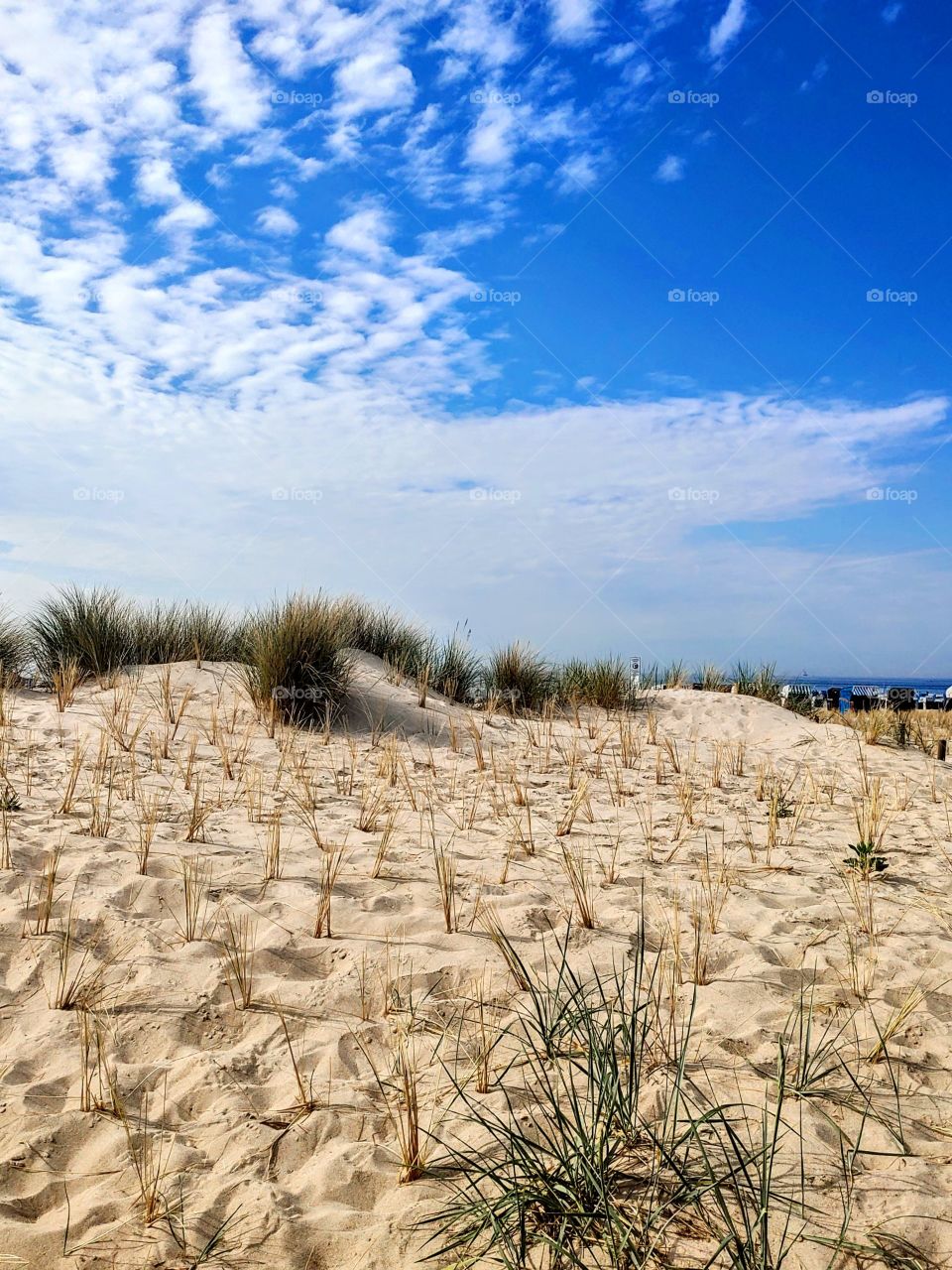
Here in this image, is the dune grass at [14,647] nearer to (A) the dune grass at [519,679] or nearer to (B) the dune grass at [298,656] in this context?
(B) the dune grass at [298,656]

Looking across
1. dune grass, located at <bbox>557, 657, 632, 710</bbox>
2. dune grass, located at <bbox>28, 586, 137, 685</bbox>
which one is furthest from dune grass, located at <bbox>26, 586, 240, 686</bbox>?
dune grass, located at <bbox>557, 657, 632, 710</bbox>

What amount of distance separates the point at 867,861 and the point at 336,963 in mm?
2805

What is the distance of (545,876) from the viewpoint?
4293 millimetres

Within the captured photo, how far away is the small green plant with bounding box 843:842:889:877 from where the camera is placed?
4.45 metres

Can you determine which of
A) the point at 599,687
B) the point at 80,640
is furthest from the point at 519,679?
the point at 80,640

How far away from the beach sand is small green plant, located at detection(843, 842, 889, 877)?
68mm

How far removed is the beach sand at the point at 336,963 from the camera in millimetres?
2088

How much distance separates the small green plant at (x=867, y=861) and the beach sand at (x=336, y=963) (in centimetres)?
7

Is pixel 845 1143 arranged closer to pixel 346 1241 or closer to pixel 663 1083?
pixel 663 1083

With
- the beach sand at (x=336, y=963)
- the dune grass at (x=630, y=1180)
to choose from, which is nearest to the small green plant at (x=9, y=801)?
the beach sand at (x=336, y=963)

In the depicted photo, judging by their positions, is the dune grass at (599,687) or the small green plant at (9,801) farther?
the dune grass at (599,687)

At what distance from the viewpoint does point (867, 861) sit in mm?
4441

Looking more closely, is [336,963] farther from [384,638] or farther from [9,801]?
[384,638]
